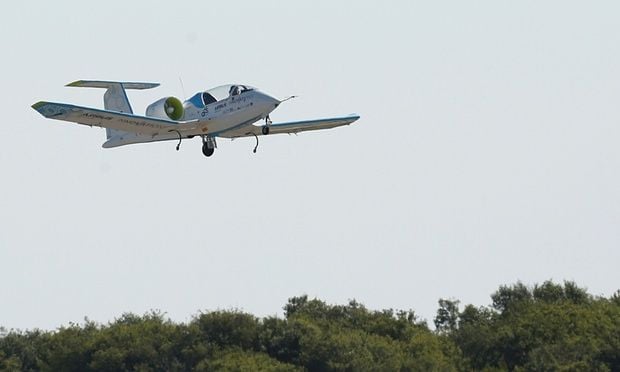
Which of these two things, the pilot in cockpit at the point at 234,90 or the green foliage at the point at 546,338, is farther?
the green foliage at the point at 546,338

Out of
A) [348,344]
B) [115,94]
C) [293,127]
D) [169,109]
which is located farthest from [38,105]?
[348,344]

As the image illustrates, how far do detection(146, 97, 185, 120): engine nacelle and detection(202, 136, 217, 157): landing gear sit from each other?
3.72 feet

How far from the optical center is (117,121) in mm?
56375

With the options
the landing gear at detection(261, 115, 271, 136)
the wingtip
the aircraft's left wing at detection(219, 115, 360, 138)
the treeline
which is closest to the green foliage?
the treeline

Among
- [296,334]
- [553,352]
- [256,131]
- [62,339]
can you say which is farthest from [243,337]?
[256,131]

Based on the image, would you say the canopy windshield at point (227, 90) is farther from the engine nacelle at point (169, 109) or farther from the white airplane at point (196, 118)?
the engine nacelle at point (169, 109)

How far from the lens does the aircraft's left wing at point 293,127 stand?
57.4 m

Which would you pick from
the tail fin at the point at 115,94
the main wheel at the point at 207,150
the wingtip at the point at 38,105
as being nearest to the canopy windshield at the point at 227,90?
the main wheel at the point at 207,150

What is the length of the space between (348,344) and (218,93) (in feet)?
94.8

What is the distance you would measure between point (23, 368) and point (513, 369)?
1190 inches

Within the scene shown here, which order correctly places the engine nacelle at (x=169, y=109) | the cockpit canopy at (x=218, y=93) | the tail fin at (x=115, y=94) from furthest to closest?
the tail fin at (x=115, y=94) < the engine nacelle at (x=169, y=109) < the cockpit canopy at (x=218, y=93)

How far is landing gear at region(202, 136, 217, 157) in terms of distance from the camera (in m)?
57.6

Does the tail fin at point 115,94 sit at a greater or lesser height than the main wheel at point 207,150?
greater

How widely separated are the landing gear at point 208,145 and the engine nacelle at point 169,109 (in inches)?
44.6
